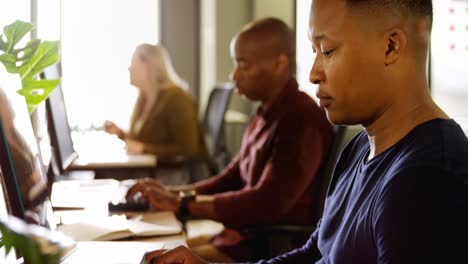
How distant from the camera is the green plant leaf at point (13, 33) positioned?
1.25m

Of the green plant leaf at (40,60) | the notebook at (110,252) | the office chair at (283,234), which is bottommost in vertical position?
the office chair at (283,234)

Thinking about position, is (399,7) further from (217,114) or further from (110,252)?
(217,114)

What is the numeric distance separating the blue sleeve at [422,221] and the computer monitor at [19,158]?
59cm

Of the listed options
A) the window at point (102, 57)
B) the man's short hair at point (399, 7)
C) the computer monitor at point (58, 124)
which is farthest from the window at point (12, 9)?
the window at point (102, 57)

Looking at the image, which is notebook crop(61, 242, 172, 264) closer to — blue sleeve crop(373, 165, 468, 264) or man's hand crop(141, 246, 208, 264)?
man's hand crop(141, 246, 208, 264)

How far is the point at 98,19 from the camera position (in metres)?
5.78

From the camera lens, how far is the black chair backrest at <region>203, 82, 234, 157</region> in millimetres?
4059

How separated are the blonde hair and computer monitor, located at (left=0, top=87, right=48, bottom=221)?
2.68m

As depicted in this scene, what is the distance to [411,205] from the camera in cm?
88

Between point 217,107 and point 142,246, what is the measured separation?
2.74 metres

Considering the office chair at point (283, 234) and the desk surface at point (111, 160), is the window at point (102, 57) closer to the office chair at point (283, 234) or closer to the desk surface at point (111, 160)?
the desk surface at point (111, 160)

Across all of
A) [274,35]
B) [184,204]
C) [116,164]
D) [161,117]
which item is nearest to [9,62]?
[184,204]

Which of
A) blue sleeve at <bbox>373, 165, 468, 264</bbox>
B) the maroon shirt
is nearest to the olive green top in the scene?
the maroon shirt

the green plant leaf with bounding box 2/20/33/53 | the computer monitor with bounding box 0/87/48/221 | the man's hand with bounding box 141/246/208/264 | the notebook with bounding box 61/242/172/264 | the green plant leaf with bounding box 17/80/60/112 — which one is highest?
the green plant leaf with bounding box 2/20/33/53
